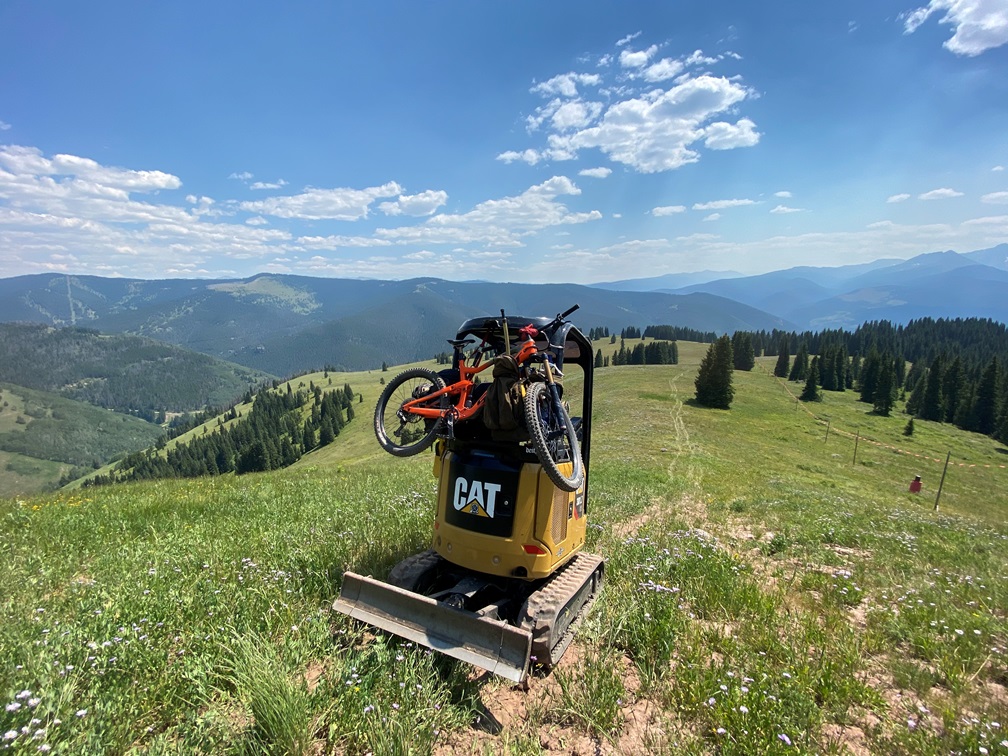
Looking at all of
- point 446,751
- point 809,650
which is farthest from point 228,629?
point 809,650

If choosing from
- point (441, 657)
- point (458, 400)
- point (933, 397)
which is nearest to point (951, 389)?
point (933, 397)

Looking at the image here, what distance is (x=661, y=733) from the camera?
4148 mm

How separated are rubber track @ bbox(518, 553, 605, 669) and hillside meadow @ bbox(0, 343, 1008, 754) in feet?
0.76

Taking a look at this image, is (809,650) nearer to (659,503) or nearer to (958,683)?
(958,683)

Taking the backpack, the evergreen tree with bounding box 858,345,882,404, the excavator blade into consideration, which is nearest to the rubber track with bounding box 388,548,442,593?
the excavator blade

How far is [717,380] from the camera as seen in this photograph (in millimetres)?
65500

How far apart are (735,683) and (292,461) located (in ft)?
395

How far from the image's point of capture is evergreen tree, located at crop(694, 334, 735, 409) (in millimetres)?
65188

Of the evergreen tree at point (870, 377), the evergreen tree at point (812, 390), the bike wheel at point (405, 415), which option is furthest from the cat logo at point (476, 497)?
the evergreen tree at point (870, 377)

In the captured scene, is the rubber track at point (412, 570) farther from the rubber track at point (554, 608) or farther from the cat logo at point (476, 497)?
the rubber track at point (554, 608)

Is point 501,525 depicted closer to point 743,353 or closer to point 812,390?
point 812,390

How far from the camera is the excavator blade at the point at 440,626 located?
4.33 m

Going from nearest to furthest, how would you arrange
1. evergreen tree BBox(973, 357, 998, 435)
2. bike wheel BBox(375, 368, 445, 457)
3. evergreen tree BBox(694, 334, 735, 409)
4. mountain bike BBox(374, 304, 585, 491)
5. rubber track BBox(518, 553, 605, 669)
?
rubber track BBox(518, 553, 605, 669) → mountain bike BBox(374, 304, 585, 491) → bike wheel BBox(375, 368, 445, 457) → evergreen tree BBox(694, 334, 735, 409) → evergreen tree BBox(973, 357, 998, 435)

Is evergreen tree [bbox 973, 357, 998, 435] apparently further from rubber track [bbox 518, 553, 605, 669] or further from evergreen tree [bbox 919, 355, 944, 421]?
rubber track [bbox 518, 553, 605, 669]
